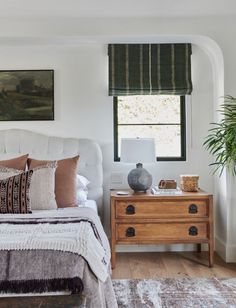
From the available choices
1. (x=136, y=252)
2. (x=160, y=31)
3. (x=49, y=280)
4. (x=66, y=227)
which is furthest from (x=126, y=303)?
(x=160, y=31)

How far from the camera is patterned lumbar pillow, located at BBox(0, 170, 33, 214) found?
9.95ft

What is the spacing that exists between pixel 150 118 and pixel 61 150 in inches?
43.5

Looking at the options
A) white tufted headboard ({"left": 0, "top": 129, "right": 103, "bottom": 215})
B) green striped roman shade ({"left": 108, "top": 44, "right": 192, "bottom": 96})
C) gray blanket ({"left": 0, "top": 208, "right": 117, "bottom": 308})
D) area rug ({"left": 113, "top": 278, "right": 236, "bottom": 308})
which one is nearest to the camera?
gray blanket ({"left": 0, "top": 208, "right": 117, "bottom": 308})

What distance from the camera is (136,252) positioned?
14.0 feet

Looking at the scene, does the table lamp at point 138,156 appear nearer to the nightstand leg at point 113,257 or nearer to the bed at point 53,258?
the nightstand leg at point 113,257

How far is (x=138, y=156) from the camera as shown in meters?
3.85

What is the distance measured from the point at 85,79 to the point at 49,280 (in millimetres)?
2784

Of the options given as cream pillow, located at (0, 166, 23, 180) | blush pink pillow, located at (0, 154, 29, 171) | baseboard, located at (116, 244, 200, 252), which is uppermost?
blush pink pillow, located at (0, 154, 29, 171)

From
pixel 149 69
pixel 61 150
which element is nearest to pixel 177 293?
pixel 61 150

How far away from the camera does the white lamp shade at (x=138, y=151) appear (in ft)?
12.6

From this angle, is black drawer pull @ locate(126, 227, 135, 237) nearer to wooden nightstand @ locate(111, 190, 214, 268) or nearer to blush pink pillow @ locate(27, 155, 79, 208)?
wooden nightstand @ locate(111, 190, 214, 268)

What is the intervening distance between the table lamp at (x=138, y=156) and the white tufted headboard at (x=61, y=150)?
0.39 m

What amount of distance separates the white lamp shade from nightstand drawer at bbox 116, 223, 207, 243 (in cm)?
66

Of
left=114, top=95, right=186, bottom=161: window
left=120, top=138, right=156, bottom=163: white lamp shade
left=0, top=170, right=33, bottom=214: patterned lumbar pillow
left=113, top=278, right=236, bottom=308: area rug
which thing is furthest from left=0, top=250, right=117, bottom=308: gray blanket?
left=114, top=95, right=186, bottom=161: window
